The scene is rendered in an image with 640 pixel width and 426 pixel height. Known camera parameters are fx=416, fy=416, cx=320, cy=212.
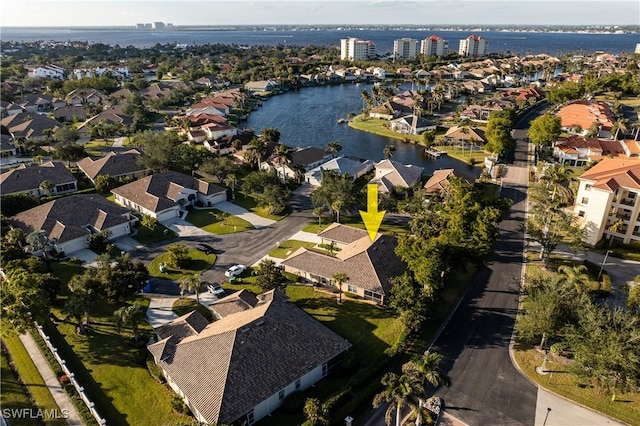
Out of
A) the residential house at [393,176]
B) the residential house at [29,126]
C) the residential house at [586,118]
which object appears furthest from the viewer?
the residential house at [586,118]

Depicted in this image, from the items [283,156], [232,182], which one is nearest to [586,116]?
[283,156]

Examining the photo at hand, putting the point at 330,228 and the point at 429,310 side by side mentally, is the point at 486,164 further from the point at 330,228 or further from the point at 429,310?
the point at 429,310

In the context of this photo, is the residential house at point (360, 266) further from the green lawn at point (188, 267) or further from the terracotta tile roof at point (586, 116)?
the terracotta tile roof at point (586, 116)

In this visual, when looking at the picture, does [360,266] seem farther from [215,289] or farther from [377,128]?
[377,128]

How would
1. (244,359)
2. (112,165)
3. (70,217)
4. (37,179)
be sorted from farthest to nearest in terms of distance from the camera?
(112,165), (37,179), (70,217), (244,359)

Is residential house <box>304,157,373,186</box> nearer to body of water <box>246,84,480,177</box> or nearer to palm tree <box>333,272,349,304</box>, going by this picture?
body of water <box>246,84,480,177</box>

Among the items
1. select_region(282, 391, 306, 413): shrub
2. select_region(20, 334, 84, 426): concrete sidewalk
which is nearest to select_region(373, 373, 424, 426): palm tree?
select_region(282, 391, 306, 413): shrub

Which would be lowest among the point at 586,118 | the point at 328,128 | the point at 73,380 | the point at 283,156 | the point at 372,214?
the point at 372,214

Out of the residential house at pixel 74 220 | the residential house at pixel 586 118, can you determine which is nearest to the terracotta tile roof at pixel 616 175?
the residential house at pixel 586 118

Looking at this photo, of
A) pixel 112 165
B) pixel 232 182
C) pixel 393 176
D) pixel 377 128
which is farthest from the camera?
pixel 377 128
